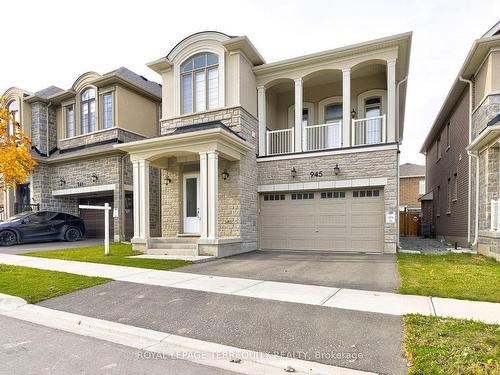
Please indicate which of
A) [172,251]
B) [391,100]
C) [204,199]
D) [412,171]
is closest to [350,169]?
[391,100]

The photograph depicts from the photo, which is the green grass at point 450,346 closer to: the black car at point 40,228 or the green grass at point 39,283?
the green grass at point 39,283

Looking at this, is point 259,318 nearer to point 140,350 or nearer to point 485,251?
point 140,350

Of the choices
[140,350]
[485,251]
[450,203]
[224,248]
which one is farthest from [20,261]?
[450,203]

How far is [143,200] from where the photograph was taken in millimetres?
10859

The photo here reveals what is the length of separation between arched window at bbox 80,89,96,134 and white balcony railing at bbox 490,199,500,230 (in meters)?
16.4

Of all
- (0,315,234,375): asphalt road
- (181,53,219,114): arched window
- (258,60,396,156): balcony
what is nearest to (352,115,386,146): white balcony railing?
(258,60,396,156): balcony

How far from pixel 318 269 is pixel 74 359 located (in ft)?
18.1

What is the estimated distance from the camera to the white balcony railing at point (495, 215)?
871 cm

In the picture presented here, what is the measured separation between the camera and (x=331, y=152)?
1108 centimetres

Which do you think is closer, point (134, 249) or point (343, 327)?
point (343, 327)

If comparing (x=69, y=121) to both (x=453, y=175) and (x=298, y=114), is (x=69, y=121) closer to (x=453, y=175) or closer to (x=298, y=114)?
(x=298, y=114)

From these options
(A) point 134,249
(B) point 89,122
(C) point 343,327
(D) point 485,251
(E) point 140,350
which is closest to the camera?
(E) point 140,350

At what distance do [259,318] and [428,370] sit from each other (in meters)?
2.04

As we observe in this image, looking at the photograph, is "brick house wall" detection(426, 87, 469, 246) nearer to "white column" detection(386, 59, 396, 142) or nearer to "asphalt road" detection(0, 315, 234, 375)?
"white column" detection(386, 59, 396, 142)
